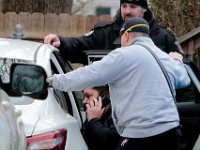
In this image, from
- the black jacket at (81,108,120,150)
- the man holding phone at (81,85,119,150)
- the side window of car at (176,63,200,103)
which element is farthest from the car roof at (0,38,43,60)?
the side window of car at (176,63,200,103)

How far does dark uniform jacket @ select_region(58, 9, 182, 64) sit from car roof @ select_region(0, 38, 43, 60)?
87 cm

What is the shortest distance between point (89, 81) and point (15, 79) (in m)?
0.52

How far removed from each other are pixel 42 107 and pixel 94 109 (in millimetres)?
717

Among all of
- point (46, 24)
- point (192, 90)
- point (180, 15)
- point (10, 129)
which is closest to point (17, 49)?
point (10, 129)

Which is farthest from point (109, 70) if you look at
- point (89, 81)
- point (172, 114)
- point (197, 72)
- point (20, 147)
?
point (197, 72)

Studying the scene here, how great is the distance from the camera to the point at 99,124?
4.47 meters

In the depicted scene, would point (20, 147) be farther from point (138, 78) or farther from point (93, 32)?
point (93, 32)

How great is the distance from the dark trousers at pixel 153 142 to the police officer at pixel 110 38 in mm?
1348

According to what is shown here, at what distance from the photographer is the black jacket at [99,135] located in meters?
4.41

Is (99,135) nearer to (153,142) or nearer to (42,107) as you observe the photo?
(153,142)

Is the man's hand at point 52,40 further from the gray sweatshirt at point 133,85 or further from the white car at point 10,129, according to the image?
the white car at point 10,129

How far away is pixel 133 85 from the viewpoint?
13.4 ft

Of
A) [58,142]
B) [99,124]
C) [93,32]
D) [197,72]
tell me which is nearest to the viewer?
[58,142]

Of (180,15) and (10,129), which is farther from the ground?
(10,129)
